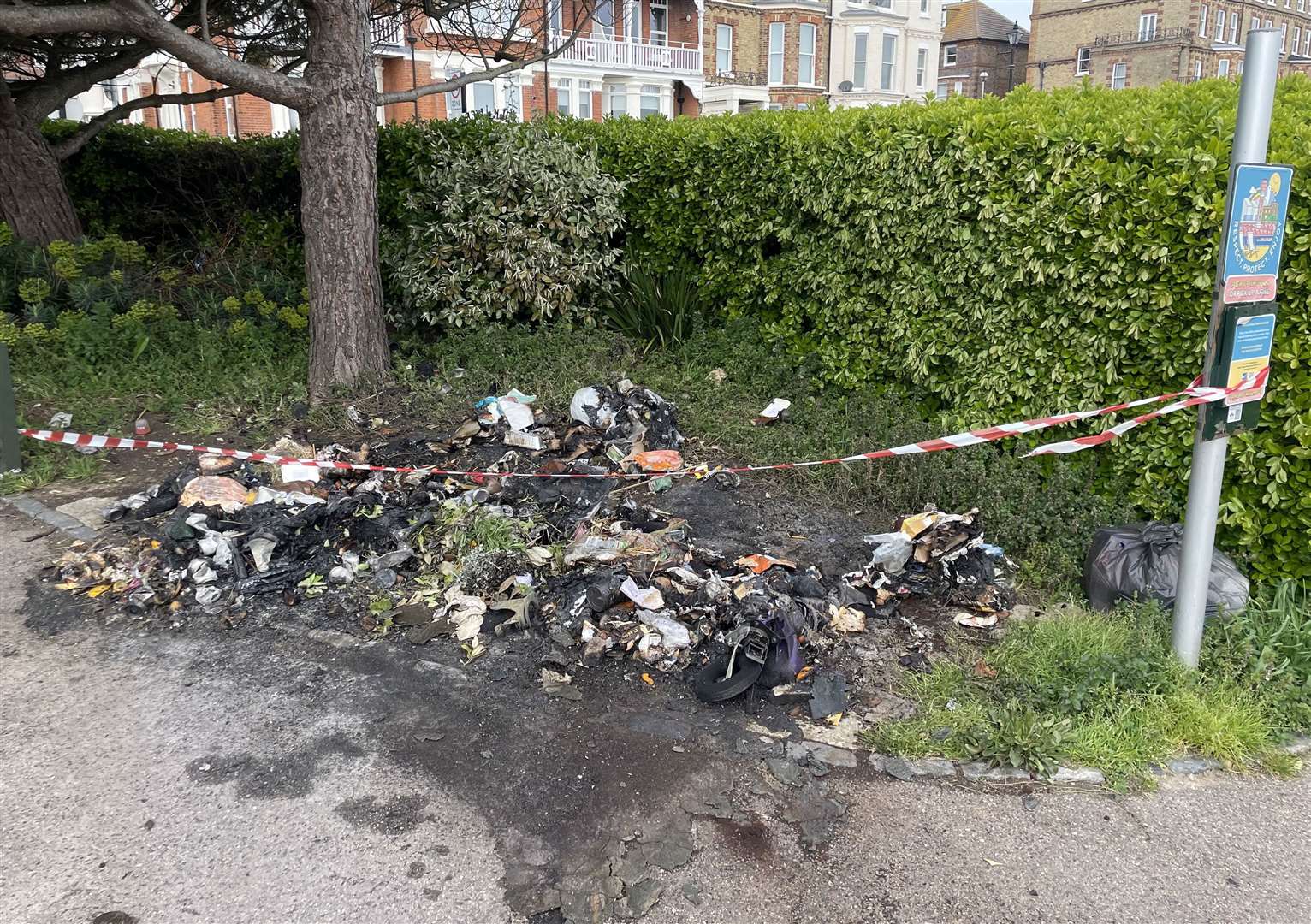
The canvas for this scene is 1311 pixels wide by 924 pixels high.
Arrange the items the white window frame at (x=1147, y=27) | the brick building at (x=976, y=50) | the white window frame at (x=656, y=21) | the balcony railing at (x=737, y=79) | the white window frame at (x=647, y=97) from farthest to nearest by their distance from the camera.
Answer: the brick building at (x=976, y=50) → the white window frame at (x=1147, y=27) → the balcony railing at (x=737, y=79) → the white window frame at (x=656, y=21) → the white window frame at (x=647, y=97)

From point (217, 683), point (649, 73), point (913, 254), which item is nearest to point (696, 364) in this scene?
point (913, 254)

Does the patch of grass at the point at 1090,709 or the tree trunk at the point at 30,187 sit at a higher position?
the tree trunk at the point at 30,187

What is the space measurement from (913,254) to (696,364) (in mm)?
2252

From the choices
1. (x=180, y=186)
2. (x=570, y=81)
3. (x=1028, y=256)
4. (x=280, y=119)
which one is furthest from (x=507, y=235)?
(x=570, y=81)

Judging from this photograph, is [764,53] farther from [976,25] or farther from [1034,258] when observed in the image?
[1034,258]

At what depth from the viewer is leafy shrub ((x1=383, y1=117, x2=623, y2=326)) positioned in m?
8.82

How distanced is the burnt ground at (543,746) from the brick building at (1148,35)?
62109 mm

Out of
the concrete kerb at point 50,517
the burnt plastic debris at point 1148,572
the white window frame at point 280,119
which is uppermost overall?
the white window frame at point 280,119

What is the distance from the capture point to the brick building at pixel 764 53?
44.3 m

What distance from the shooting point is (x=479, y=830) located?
3.50m

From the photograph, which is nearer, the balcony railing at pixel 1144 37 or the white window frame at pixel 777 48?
the white window frame at pixel 777 48

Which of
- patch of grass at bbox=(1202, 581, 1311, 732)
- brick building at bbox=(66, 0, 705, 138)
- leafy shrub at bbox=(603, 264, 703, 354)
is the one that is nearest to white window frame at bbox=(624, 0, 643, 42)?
brick building at bbox=(66, 0, 705, 138)

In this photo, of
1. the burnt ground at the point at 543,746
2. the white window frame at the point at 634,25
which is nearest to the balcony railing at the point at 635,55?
the white window frame at the point at 634,25

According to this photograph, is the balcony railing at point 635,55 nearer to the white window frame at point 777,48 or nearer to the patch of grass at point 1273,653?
the white window frame at point 777,48
